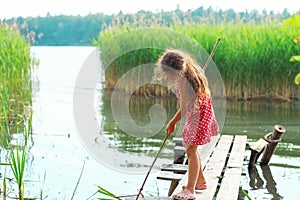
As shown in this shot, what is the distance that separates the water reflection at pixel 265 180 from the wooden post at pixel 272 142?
0.09m

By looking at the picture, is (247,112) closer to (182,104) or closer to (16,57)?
(16,57)

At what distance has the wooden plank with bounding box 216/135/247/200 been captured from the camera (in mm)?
3810

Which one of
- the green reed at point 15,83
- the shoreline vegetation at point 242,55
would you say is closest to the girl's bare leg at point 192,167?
the green reed at point 15,83

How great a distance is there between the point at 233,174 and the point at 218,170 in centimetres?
12

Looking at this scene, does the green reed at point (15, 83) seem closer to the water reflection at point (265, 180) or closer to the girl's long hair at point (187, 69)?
the water reflection at point (265, 180)

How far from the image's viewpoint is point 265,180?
18.0ft

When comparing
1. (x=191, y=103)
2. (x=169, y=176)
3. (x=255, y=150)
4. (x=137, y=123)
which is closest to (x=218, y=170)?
(x=169, y=176)

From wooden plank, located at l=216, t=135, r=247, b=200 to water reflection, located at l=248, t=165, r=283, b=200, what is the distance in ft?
0.96

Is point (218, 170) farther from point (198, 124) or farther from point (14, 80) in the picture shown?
point (14, 80)

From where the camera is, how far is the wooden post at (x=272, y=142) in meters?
5.80

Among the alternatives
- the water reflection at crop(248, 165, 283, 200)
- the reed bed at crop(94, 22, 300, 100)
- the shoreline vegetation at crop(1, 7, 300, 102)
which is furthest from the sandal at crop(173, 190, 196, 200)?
the reed bed at crop(94, 22, 300, 100)

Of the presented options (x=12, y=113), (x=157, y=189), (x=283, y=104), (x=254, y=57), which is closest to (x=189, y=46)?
(x=254, y=57)

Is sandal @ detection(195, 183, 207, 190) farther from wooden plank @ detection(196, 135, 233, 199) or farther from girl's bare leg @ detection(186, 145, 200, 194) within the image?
girl's bare leg @ detection(186, 145, 200, 194)

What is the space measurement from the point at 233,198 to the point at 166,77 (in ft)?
2.84
